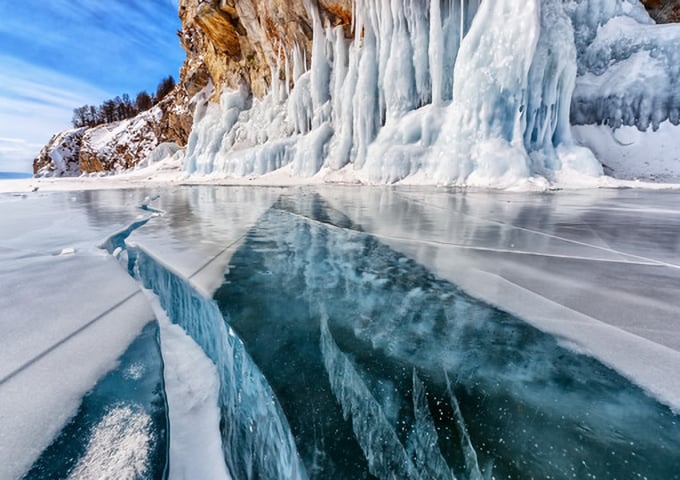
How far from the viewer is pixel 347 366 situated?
979 millimetres

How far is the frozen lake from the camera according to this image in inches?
27.3

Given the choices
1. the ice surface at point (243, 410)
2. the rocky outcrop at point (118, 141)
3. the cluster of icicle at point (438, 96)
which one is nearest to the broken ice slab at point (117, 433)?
the ice surface at point (243, 410)

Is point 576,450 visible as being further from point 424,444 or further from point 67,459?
point 67,459

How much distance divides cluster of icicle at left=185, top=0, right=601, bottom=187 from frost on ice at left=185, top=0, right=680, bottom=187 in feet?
0.09

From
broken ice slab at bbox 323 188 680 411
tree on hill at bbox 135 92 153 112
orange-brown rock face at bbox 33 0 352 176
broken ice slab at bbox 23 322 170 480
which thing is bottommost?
broken ice slab at bbox 23 322 170 480

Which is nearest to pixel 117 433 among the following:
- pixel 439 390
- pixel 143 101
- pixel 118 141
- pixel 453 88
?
pixel 439 390

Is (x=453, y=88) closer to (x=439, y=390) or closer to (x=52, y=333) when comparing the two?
(x=439, y=390)

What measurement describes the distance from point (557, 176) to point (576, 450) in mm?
8734

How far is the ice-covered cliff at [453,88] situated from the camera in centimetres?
749

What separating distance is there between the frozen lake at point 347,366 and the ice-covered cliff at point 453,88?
21.2 feet

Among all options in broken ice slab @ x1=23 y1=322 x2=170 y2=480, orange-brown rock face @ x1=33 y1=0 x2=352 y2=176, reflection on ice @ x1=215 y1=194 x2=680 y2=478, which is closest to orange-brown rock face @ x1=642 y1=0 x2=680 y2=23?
orange-brown rock face @ x1=33 y1=0 x2=352 y2=176

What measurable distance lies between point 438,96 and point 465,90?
3.91ft

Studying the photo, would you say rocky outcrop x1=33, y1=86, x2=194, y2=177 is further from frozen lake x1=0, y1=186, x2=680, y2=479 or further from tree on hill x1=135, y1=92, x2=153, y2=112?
frozen lake x1=0, y1=186, x2=680, y2=479

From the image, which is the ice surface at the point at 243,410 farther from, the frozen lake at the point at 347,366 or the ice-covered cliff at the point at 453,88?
the ice-covered cliff at the point at 453,88
